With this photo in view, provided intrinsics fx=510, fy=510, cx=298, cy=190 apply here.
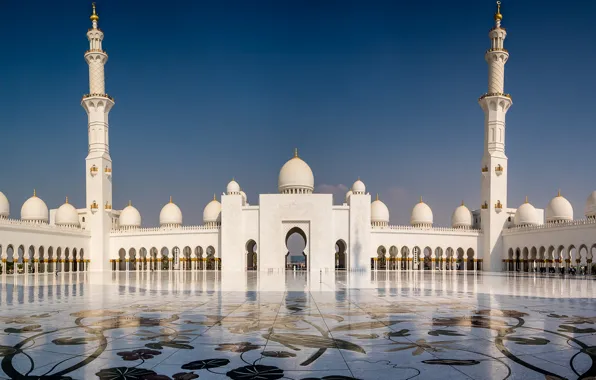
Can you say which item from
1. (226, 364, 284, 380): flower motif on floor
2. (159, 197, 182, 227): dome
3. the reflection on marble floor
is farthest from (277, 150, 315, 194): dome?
(226, 364, 284, 380): flower motif on floor

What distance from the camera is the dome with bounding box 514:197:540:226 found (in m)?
34.3

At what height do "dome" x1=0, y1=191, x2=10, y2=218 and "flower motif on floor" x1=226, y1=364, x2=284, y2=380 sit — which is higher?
"dome" x1=0, y1=191, x2=10, y2=218

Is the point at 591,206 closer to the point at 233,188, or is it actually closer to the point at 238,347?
the point at 233,188

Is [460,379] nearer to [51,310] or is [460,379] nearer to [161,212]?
[51,310]

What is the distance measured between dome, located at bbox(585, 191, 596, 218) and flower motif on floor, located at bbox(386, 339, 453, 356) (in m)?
29.9

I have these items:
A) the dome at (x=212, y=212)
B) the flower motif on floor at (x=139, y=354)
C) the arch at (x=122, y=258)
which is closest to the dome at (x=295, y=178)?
the dome at (x=212, y=212)

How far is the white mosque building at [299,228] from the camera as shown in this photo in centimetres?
3291

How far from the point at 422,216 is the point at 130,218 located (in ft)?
73.6

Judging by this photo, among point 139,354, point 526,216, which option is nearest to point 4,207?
point 139,354

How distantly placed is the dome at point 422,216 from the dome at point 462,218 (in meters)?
1.86

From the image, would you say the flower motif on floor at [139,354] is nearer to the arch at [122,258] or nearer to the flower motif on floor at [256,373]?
the flower motif on floor at [256,373]

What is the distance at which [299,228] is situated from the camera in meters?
35.2

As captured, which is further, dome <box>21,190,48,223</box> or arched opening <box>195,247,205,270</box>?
arched opening <box>195,247,205,270</box>

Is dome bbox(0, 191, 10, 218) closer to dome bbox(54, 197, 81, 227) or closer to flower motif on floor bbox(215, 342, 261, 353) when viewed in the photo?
dome bbox(54, 197, 81, 227)
